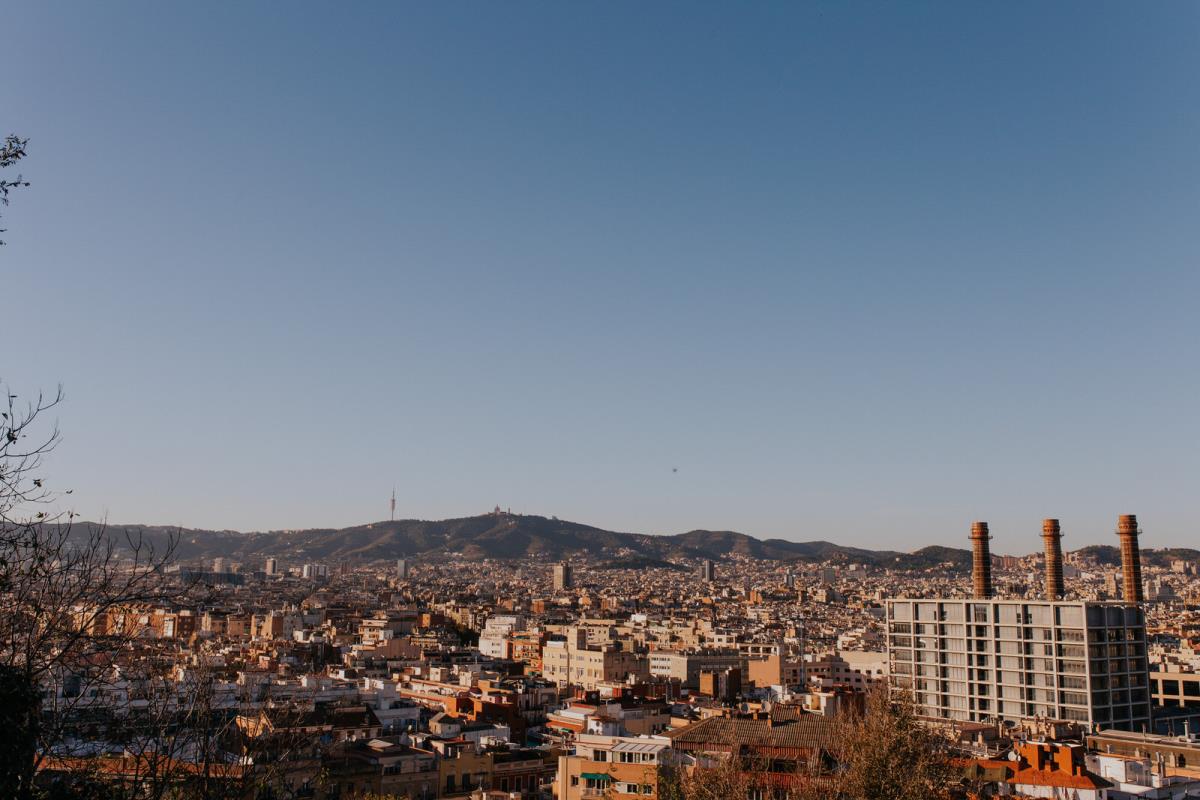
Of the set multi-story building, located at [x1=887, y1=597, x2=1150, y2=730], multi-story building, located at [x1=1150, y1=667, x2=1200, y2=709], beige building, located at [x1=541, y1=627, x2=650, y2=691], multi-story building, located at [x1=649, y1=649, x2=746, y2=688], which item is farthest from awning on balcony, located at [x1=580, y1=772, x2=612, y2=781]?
multi-story building, located at [x1=1150, y1=667, x2=1200, y2=709]

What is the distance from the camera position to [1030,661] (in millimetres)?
59250

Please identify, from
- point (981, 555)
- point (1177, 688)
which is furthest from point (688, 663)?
point (1177, 688)

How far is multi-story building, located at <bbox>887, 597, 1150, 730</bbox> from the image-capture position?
57.0m

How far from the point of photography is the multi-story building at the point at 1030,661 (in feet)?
187

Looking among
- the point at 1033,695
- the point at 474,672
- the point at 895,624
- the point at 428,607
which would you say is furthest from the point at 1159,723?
the point at 428,607

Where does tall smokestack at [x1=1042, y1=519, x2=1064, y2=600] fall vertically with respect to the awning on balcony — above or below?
above

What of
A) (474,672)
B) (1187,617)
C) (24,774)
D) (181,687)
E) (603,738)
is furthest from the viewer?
(1187,617)

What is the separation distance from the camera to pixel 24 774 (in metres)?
10.1

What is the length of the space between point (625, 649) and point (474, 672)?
26.4 meters

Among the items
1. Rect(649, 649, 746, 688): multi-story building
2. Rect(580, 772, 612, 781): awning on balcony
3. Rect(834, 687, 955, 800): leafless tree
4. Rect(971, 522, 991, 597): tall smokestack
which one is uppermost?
Rect(971, 522, 991, 597): tall smokestack

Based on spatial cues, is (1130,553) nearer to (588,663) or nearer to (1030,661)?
(1030,661)

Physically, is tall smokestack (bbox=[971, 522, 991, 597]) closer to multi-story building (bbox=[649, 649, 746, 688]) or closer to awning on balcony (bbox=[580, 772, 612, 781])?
multi-story building (bbox=[649, 649, 746, 688])

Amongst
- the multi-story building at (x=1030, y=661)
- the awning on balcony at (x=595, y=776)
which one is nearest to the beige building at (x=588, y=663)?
the multi-story building at (x=1030, y=661)

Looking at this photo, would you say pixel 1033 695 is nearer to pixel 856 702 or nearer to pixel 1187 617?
pixel 856 702
